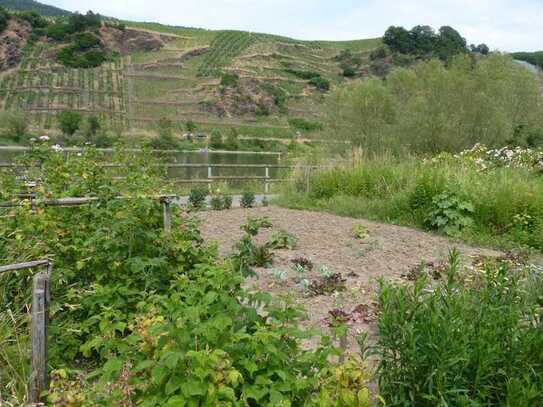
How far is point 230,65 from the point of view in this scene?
264 ft

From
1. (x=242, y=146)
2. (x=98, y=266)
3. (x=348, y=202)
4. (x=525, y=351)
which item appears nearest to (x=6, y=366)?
(x=98, y=266)

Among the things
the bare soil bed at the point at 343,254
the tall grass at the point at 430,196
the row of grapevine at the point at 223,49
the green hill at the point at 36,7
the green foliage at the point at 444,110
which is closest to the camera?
the bare soil bed at the point at 343,254

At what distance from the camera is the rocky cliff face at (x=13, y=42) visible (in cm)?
6738

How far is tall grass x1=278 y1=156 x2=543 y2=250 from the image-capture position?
264 inches

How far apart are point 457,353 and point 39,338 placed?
1877 mm

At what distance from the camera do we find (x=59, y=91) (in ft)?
187

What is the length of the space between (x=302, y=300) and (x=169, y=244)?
3.89 feet

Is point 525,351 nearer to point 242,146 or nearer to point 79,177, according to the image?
point 79,177

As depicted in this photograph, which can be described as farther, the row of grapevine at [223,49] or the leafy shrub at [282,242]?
the row of grapevine at [223,49]

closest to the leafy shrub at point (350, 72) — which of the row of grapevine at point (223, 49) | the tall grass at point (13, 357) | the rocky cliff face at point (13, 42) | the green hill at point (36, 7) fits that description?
the row of grapevine at point (223, 49)

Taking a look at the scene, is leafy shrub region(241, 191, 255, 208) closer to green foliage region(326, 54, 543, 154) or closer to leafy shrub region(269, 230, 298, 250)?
leafy shrub region(269, 230, 298, 250)

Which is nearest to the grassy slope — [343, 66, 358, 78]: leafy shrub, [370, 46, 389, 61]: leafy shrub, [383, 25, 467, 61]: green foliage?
[343, 66, 358, 78]: leafy shrub

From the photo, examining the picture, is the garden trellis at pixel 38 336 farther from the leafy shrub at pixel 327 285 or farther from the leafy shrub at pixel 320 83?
the leafy shrub at pixel 320 83

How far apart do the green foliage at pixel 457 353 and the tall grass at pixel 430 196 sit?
4243 mm
